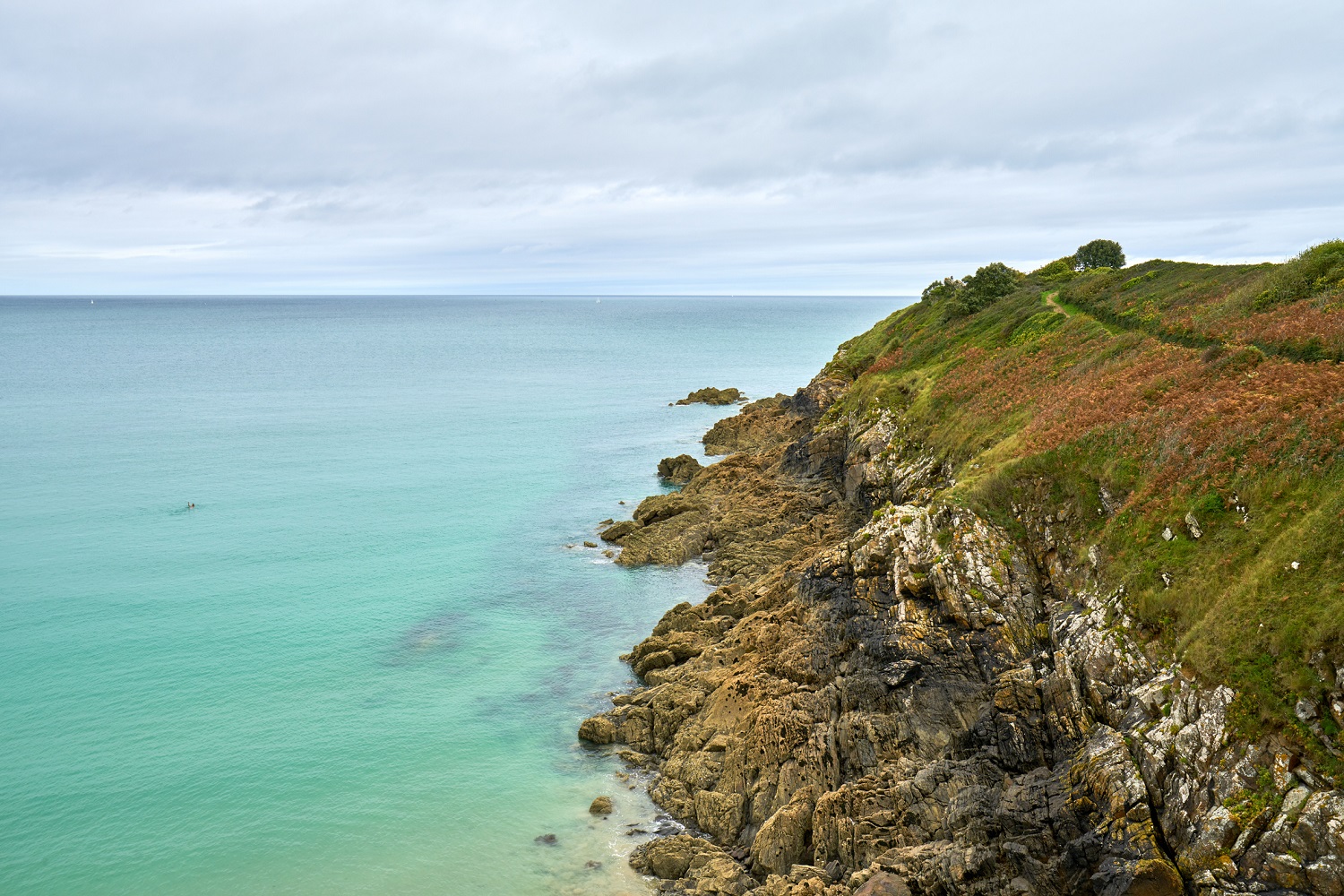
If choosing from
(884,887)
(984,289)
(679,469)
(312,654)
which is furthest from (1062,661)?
(984,289)

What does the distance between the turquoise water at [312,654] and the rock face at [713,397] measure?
21811 mm

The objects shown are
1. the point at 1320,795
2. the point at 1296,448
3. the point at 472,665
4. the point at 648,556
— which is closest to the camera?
the point at 1320,795

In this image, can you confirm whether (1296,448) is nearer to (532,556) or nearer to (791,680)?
(791,680)

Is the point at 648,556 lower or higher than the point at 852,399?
lower

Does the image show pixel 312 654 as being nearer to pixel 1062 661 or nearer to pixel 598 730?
pixel 598 730

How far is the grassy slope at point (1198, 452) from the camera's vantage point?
18.2 metres

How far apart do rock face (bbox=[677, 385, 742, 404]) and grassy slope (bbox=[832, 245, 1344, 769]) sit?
60.1 meters

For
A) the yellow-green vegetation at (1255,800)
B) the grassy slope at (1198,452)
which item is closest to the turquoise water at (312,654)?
the yellow-green vegetation at (1255,800)

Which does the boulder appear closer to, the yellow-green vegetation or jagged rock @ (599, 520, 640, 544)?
the yellow-green vegetation

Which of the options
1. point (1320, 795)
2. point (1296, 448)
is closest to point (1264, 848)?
point (1320, 795)

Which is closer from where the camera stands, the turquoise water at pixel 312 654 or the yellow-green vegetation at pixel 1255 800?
the yellow-green vegetation at pixel 1255 800

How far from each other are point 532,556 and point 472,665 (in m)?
14.9

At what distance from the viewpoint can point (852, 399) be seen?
6000cm

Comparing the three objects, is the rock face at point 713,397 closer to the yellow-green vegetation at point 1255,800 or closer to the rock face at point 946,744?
the rock face at point 946,744
